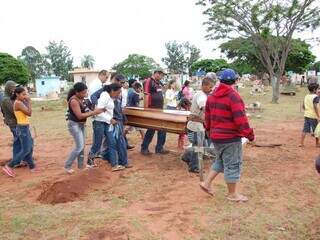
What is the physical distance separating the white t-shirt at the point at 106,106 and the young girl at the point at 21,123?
3.67 ft

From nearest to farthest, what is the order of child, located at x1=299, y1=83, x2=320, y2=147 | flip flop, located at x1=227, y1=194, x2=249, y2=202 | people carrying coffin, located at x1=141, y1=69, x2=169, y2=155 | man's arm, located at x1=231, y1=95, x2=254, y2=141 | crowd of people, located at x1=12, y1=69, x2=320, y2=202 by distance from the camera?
man's arm, located at x1=231, y1=95, x2=254, y2=141, crowd of people, located at x1=12, y1=69, x2=320, y2=202, flip flop, located at x1=227, y1=194, x2=249, y2=202, people carrying coffin, located at x1=141, y1=69, x2=169, y2=155, child, located at x1=299, y1=83, x2=320, y2=147

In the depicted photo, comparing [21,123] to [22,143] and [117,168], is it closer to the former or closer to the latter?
[22,143]

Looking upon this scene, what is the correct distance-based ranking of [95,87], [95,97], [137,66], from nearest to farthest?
[95,97] < [95,87] < [137,66]

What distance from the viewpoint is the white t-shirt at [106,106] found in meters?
6.99

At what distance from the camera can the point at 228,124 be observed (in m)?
5.19

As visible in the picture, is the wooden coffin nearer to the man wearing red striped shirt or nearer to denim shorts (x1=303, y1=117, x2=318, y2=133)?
the man wearing red striped shirt

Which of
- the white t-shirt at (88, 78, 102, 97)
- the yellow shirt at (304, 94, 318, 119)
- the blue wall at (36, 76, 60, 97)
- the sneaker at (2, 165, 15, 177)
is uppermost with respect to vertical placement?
the white t-shirt at (88, 78, 102, 97)

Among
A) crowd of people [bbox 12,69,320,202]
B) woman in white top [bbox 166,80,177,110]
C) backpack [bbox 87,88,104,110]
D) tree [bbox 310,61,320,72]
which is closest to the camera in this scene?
crowd of people [bbox 12,69,320,202]

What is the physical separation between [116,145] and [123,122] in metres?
0.58

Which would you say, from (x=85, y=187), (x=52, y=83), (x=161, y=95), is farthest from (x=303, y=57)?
(x=85, y=187)

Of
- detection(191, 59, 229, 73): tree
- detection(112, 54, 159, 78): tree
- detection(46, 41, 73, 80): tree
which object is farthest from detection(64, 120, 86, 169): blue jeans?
detection(46, 41, 73, 80): tree

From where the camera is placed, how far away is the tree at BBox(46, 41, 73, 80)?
3187 inches

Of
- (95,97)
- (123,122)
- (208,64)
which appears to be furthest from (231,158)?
(208,64)

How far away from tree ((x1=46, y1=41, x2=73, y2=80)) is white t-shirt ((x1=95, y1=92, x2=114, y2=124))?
7471cm
